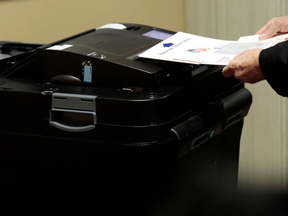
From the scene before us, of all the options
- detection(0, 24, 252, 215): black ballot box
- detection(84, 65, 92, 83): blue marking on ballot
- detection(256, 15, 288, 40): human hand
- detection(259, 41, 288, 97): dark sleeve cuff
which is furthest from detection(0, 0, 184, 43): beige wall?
detection(259, 41, 288, 97): dark sleeve cuff

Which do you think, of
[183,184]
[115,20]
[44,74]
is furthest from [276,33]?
[115,20]

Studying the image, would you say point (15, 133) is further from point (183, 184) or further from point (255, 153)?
point (255, 153)

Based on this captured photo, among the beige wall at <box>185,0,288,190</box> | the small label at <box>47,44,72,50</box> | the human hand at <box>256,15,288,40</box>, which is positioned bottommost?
the beige wall at <box>185,0,288,190</box>

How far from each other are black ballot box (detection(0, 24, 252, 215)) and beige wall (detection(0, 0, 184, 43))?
0.42 meters

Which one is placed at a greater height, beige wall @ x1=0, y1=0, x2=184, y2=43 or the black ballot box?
beige wall @ x1=0, y1=0, x2=184, y2=43

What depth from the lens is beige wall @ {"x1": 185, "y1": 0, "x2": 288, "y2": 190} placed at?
72.4 inches

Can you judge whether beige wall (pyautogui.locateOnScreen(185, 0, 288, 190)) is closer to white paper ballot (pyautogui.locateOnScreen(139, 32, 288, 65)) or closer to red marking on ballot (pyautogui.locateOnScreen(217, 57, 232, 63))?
white paper ballot (pyautogui.locateOnScreen(139, 32, 288, 65))

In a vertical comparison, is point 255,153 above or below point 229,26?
below

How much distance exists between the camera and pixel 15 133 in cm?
100

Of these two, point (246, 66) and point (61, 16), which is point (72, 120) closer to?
point (246, 66)

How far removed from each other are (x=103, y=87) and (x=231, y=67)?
0.87 ft

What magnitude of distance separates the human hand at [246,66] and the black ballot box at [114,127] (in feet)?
0.30

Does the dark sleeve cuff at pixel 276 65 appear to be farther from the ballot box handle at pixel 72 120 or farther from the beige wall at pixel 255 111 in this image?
the beige wall at pixel 255 111

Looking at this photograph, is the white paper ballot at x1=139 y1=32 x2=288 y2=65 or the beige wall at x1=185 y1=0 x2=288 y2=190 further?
the beige wall at x1=185 y1=0 x2=288 y2=190
